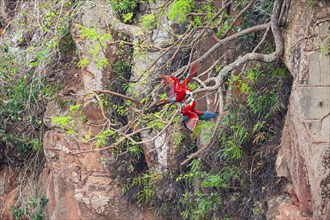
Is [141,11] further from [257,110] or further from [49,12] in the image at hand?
[257,110]

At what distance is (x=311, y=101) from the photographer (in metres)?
4.73

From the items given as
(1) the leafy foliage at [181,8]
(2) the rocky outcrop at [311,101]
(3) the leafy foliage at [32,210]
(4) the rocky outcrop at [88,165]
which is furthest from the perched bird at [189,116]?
(3) the leafy foliage at [32,210]

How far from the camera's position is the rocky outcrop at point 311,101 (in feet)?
15.3

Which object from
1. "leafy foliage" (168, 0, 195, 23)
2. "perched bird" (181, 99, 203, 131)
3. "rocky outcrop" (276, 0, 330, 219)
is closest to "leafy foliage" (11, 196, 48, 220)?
"leafy foliage" (168, 0, 195, 23)

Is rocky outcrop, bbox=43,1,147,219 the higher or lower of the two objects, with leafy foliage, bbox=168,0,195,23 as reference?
lower

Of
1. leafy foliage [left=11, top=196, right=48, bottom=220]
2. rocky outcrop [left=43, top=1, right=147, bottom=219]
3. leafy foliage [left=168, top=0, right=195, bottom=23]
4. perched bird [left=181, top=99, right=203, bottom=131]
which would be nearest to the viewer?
perched bird [left=181, top=99, right=203, bottom=131]

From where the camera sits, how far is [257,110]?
19.1ft

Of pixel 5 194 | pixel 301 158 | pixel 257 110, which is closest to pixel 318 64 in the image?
pixel 301 158

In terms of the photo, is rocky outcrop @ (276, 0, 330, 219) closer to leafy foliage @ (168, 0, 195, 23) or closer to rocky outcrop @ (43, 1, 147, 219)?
leafy foliage @ (168, 0, 195, 23)

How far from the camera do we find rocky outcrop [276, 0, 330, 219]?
467cm

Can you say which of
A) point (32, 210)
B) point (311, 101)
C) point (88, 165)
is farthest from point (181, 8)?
point (32, 210)

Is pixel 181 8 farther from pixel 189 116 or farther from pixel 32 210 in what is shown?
pixel 32 210

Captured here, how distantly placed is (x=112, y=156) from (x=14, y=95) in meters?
1.58

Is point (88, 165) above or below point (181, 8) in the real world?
below
